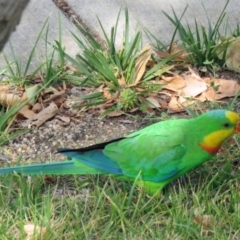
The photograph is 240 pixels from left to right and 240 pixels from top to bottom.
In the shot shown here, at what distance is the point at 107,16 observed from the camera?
12.9 feet

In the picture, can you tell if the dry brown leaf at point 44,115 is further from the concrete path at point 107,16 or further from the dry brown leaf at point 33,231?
the dry brown leaf at point 33,231

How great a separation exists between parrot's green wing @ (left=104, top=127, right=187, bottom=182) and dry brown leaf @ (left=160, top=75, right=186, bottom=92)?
82 centimetres

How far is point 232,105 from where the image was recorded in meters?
3.17

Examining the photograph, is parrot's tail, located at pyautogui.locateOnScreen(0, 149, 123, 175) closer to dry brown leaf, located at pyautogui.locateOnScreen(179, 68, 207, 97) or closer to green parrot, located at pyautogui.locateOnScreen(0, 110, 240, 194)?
green parrot, located at pyautogui.locateOnScreen(0, 110, 240, 194)

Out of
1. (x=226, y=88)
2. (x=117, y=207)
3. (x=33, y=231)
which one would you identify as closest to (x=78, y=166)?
(x=117, y=207)

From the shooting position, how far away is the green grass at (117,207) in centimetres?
240

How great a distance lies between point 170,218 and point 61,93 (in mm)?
1213

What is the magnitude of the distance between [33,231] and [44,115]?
1.03 m

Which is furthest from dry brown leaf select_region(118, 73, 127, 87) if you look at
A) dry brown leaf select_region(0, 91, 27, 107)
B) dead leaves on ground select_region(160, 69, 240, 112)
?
dry brown leaf select_region(0, 91, 27, 107)

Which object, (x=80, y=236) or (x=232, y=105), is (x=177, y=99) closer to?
(x=232, y=105)

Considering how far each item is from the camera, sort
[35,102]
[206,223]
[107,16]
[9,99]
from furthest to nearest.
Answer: [107,16]
[35,102]
[9,99]
[206,223]

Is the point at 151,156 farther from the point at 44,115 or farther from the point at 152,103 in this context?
the point at 44,115

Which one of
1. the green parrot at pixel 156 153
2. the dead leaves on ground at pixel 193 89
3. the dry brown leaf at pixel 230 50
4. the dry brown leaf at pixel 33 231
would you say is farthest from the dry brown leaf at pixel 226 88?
the dry brown leaf at pixel 33 231

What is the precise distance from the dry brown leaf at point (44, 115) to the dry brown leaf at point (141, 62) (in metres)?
0.49
